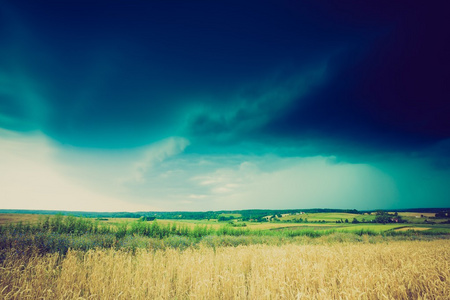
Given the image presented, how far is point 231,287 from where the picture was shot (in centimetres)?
471

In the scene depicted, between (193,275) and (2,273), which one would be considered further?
(193,275)

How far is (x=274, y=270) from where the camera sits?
4.98m

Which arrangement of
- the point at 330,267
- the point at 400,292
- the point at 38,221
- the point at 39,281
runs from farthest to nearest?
the point at 38,221, the point at 330,267, the point at 39,281, the point at 400,292

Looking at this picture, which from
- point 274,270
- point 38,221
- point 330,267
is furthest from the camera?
point 38,221

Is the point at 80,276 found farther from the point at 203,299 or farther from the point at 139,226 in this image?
the point at 139,226

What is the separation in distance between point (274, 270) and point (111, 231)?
26.4 meters

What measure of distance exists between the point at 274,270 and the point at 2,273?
685 centimetres

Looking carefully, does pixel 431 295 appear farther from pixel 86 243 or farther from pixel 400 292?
pixel 86 243

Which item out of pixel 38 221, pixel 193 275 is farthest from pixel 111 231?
pixel 193 275

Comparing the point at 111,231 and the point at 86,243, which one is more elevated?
the point at 86,243

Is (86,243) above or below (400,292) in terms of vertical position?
below

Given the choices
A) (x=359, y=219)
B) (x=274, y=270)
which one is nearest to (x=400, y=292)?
(x=274, y=270)

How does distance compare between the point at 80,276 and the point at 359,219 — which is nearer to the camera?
the point at 80,276

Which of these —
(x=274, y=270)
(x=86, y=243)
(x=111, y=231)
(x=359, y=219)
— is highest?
(x=274, y=270)
